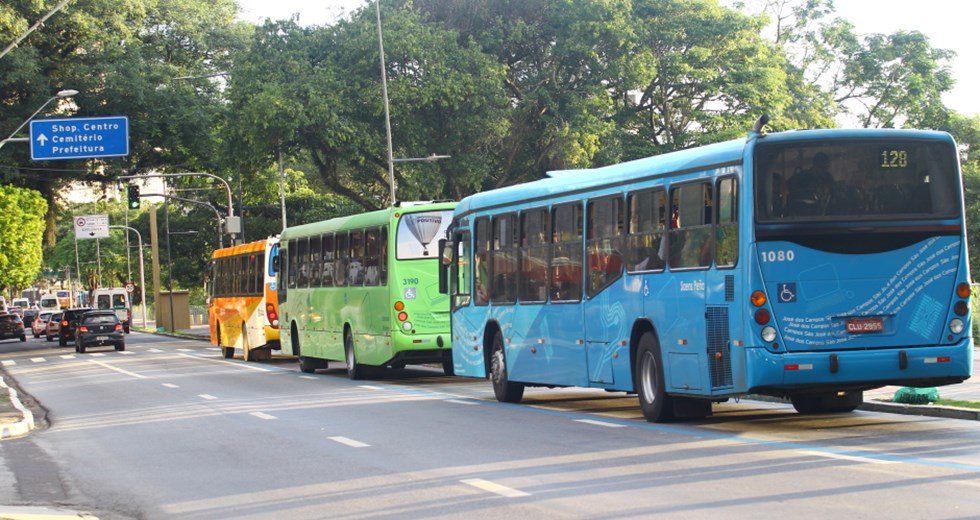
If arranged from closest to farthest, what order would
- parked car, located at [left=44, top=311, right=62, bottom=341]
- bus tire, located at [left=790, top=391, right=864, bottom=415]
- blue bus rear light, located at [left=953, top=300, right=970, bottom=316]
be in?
blue bus rear light, located at [left=953, top=300, right=970, bottom=316] → bus tire, located at [left=790, top=391, right=864, bottom=415] → parked car, located at [left=44, top=311, right=62, bottom=341]

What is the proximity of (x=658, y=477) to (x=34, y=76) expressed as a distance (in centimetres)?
5489

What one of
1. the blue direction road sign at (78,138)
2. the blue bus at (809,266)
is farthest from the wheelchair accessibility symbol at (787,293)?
the blue direction road sign at (78,138)

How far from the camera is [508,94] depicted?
5234cm

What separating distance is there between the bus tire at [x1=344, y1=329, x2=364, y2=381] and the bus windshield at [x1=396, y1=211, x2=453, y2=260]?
10.7 ft

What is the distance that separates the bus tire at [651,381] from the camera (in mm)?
16234

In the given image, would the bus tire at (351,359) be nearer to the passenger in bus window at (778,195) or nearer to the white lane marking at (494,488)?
the passenger in bus window at (778,195)

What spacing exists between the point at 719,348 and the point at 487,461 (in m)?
2.82

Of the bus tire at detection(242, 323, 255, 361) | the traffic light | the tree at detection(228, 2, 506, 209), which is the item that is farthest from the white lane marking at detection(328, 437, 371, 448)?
the traffic light

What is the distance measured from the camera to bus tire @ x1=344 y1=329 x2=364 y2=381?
95.6 ft

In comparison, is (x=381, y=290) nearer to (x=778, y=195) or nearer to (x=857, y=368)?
(x=778, y=195)

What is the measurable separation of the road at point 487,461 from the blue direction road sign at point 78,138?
22.6 metres

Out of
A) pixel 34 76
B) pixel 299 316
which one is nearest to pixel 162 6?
pixel 34 76

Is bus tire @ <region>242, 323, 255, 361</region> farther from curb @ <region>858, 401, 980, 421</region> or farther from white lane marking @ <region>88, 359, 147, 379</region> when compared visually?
curb @ <region>858, 401, 980, 421</region>

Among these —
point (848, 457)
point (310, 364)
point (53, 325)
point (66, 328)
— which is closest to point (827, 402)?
point (848, 457)
